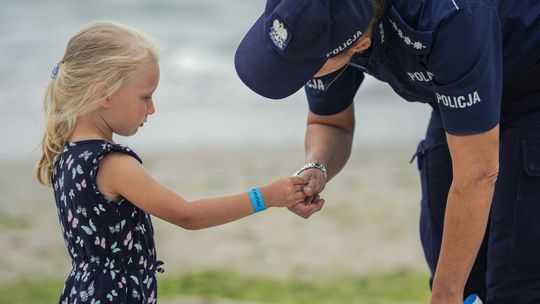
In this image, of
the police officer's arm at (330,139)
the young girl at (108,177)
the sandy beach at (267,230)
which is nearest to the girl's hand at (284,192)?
the young girl at (108,177)

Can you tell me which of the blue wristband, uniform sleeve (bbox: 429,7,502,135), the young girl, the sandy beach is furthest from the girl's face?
the sandy beach

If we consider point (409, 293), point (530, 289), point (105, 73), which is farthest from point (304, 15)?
point (409, 293)

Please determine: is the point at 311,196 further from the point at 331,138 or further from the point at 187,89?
the point at 187,89

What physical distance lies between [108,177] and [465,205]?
94 cm

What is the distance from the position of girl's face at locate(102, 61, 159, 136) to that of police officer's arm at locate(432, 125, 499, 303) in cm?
83

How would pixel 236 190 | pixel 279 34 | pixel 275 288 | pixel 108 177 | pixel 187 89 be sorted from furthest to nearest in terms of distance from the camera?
pixel 187 89
pixel 236 190
pixel 275 288
pixel 108 177
pixel 279 34

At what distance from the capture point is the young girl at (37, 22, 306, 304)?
2.48 metres

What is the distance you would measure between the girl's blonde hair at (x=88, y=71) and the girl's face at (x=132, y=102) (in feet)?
0.07

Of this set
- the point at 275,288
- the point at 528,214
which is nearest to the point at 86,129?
the point at 528,214

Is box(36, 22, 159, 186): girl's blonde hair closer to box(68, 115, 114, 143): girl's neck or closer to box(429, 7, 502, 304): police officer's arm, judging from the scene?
box(68, 115, 114, 143): girl's neck

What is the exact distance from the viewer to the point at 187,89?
1108 centimetres

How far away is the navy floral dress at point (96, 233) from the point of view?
2486mm

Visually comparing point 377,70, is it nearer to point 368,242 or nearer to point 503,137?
point 503,137

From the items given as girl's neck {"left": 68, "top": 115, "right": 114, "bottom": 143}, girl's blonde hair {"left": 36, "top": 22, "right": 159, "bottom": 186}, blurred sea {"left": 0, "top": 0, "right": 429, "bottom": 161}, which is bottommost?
girl's neck {"left": 68, "top": 115, "right": 114, "bottom": 143}
